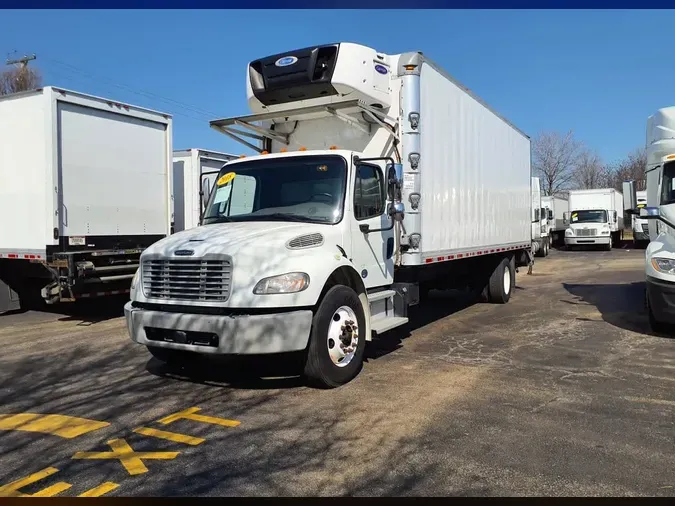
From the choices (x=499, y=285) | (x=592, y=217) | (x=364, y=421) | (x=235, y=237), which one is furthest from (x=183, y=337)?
(x=592, y=217)

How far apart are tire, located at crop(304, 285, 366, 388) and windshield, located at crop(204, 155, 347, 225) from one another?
0.95m

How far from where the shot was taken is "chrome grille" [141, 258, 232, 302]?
5.36 metres

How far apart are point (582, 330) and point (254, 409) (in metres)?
5.93

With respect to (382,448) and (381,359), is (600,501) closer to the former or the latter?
(382,448)

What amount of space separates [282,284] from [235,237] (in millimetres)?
805

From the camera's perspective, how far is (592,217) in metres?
32.6

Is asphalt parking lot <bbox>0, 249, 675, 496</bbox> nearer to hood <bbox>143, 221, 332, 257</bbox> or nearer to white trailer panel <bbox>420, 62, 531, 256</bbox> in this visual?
hood <bbox>143, 221, 332, 257</bbox>

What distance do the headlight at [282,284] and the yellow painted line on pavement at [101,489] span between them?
2054 millimetres

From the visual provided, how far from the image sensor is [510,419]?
192 inches

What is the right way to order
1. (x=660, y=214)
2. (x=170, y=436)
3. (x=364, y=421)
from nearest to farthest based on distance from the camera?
(x=170, y=436)
(x=364, y=421)
(x=660, y=214)

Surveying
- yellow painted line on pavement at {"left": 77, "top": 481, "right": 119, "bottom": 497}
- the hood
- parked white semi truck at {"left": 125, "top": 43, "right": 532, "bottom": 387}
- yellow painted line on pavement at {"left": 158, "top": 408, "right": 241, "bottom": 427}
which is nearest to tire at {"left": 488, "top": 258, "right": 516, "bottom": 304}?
Answer: parked white semi truck at {"left": 125, "top": 43, "right": 532, "bottom": 387}

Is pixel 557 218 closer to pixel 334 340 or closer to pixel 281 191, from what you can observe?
pixel 281 191

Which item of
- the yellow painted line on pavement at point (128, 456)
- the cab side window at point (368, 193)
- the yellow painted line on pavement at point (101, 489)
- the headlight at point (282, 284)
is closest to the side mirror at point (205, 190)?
the cab side window at point (368, 193)

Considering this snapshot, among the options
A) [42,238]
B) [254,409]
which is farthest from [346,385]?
[42,238]
